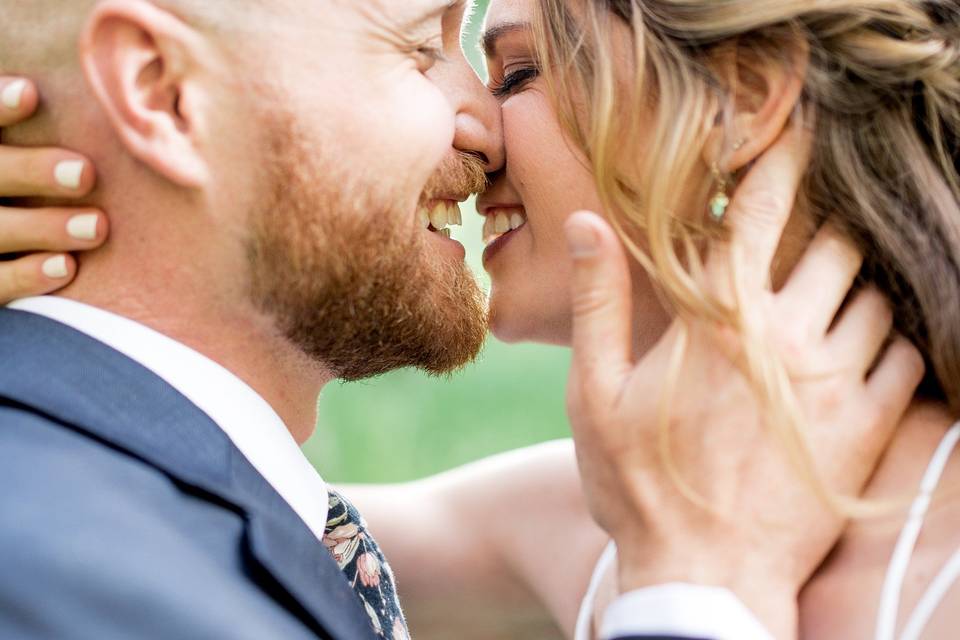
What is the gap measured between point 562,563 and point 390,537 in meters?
0.46

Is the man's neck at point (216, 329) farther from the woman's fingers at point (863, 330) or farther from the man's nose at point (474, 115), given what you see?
the woman's fingers at point (863, 330)

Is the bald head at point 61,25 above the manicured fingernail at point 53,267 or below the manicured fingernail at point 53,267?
above

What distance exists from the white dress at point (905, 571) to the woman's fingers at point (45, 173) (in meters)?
A: 1.44

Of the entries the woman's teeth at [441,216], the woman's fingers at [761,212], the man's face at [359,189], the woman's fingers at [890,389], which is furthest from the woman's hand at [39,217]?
the woman's fingers at [890,389]

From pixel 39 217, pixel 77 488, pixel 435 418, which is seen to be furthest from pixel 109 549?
pixel 435 418

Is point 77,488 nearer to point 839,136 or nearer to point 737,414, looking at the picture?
point 737,414

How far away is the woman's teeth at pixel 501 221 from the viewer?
2.29 metres

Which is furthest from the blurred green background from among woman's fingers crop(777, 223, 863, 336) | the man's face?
woman's fingers crop(777, 223, 863, 336)

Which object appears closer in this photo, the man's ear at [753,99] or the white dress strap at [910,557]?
the white dress strap at [910,557]

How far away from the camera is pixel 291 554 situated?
5.39ft

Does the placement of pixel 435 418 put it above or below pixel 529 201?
below

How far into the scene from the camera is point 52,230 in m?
1.83

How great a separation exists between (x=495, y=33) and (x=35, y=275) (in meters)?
1.03

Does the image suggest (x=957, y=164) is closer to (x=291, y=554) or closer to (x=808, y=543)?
(x=808, y=543)
